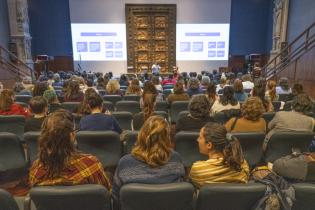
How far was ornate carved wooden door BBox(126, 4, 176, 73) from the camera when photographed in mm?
13328

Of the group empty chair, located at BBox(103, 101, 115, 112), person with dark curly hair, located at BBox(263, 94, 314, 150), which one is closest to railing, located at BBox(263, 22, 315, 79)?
person with dark curly hair, located at BBox(263, 94, 314, 150)

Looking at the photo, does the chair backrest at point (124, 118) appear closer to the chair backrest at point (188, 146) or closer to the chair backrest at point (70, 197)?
the chair backrest at point (188, 146)

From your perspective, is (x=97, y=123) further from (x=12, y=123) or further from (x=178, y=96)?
(x=178, y=96)

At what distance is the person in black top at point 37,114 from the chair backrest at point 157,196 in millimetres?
1757

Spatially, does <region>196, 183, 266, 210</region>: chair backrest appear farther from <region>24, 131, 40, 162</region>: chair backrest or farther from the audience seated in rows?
the audience seated in rows

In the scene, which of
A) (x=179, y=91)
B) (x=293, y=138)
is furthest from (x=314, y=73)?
(x=293, y=138)

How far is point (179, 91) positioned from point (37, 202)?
350 centimetres

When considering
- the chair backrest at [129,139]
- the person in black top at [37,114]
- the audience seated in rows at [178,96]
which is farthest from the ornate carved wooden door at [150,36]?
the chair backrest at [129,139]

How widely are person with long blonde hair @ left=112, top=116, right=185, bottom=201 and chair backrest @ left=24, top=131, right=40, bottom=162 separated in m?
1.28

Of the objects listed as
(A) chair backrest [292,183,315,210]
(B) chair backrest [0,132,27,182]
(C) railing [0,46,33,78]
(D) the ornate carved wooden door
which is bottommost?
(B) chair backrest [0,132,27,182]

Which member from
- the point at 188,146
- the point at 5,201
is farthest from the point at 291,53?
the point at 5,201

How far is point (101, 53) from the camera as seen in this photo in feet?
43.9

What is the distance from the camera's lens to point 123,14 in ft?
43.2

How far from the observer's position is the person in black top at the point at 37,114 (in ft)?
9.27
